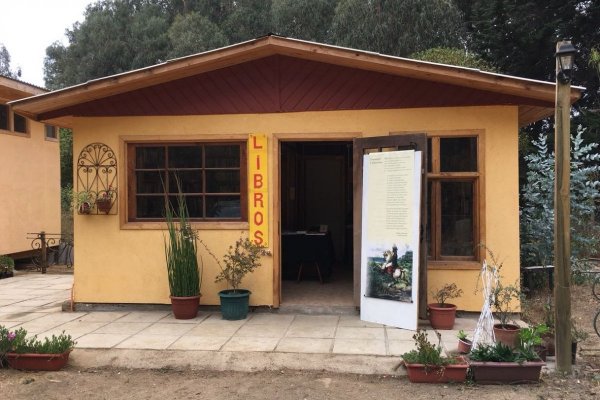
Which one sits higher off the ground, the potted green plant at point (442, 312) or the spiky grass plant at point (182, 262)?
the spiky grass plant at point (182, 262)

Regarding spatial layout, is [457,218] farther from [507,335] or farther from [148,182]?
[148,182]

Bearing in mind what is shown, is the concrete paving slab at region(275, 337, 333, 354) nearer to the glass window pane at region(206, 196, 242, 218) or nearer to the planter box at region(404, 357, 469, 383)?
the planter box at region(404, 357, 469, 383)

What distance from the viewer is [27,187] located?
12.1 metres

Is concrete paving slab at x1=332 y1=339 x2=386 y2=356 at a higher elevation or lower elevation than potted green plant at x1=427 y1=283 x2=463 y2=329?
lower

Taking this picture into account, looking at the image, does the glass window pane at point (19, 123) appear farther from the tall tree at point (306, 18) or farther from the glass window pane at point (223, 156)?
the tall tree at point (306, 18)

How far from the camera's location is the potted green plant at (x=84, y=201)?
23.1 feet

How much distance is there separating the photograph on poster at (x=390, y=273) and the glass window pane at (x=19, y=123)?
907cm

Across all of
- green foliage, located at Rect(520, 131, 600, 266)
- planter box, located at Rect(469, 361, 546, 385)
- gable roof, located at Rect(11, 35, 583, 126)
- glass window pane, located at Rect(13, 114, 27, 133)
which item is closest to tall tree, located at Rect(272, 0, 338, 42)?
glass window pane, located at Rect(13, 114, 27, 133)

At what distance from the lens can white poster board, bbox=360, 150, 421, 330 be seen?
19.7 ft

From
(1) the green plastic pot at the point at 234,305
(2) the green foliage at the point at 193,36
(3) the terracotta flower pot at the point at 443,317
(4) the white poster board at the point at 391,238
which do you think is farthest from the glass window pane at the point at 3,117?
(2) the green foliage at the point at 193,36

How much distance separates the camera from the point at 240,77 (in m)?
6.86

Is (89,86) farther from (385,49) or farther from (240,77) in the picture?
(385,49)

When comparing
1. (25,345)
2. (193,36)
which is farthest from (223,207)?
(193,36)

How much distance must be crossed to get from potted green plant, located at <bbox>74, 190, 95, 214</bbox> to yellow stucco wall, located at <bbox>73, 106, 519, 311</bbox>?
14 centimetres
